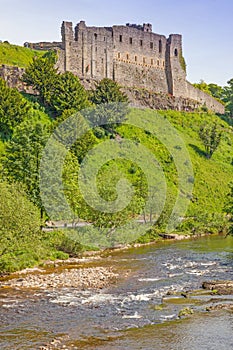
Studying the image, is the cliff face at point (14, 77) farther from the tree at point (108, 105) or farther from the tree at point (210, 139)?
the tree at point (210, 139)

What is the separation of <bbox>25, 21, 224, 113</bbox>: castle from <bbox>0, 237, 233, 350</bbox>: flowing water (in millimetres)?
62135

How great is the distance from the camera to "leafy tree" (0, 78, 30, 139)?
7288 centimetres

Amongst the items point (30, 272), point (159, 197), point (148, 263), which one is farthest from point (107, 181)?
point (30, 272)

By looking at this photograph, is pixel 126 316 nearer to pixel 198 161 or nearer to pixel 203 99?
pixel 198 161

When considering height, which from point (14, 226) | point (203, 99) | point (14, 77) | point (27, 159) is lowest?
point (14, 226)

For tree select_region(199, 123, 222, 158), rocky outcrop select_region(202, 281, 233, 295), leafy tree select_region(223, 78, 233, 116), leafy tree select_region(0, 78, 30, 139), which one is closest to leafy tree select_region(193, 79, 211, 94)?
leafy tree select_region(223, 78, 233, 116)

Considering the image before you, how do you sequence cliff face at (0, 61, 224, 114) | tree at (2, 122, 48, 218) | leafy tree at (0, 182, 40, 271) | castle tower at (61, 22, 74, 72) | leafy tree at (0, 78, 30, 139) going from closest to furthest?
leafy tree at (0, 182, 40, 271)
tree at (2, 122, 48, 218)
leafy tree at (0, 78, 30, 139)
cliff face at (0, 61, 224, 114)
castle tower at (61, 22, 74, 72)

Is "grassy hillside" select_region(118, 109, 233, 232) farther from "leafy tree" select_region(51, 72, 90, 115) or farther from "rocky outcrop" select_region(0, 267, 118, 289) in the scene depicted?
"rocky outcrop" select_region(0, 267, 118, 289)

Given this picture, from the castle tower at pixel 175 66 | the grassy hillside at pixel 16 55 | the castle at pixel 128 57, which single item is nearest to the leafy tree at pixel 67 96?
the grassy hillside at pixel 16 55

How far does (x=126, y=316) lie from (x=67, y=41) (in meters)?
75.0

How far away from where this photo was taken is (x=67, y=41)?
9656cm

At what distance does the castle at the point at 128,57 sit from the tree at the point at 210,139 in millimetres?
17551

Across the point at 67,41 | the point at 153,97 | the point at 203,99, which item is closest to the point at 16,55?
the point at 67,41

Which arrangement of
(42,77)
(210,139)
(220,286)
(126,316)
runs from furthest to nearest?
1. (210,139)
2. (42,77)
3. (220,286)
4. (126,316)
